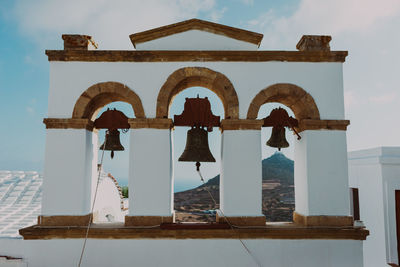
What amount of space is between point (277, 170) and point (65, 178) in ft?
32.4

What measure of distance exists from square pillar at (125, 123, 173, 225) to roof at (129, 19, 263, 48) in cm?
148

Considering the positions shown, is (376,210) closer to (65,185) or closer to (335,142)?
(335,142)

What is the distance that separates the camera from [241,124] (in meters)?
4.63

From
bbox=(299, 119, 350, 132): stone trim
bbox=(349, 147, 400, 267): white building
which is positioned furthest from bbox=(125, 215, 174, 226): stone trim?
bbox=(349, 147, 400, 267): white building

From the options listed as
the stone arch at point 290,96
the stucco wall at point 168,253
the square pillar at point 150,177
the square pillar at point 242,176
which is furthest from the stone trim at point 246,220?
the stone arch at point 290,96

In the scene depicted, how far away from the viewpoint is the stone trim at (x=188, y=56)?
472 centimetres

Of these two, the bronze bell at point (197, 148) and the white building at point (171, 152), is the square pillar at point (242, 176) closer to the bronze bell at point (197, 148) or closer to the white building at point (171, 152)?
the white building at point (171, 152)

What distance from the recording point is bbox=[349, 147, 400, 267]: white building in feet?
22.5

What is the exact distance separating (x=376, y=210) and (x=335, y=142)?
371 centimetres

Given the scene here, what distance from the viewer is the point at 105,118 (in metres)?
5.00

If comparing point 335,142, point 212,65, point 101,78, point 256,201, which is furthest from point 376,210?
point 101,78

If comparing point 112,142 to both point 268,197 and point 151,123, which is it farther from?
point 268,197

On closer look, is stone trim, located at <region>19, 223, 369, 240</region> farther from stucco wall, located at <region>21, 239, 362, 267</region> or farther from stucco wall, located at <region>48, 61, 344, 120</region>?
stucco wall, located at <region>48, 61, 344, 120</region>

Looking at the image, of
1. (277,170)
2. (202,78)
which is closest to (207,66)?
(202,78)
